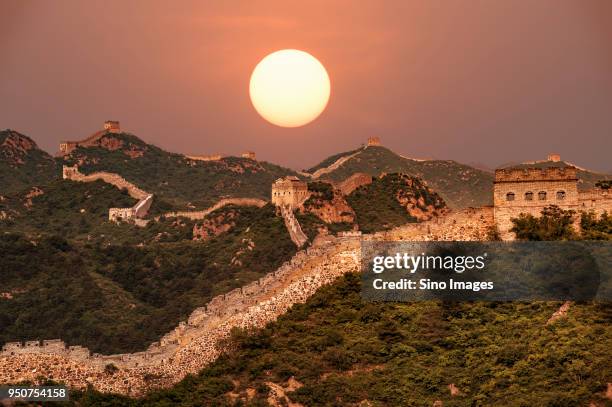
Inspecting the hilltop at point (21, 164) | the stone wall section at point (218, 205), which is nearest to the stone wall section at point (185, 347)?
the stone wall section at point (218, 205)

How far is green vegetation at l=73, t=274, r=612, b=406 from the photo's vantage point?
1542 inches

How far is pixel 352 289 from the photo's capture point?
46.5m

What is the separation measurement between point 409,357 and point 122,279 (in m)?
54.7

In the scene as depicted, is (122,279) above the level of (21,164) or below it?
below

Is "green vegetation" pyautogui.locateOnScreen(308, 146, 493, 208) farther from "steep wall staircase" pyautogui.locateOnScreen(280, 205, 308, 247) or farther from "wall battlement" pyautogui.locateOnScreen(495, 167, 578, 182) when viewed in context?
"wall battlement" pyautogui.locateOnScreen(495, 167, 578, 182)

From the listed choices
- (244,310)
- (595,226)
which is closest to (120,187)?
(244,310)

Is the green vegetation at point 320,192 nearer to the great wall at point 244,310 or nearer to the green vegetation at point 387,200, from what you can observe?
the green vegetation at point 387,200

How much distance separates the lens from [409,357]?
42469mm

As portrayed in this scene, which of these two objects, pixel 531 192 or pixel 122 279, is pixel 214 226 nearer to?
pixel 122 279

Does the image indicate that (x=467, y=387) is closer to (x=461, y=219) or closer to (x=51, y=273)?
(x=461, y=219)

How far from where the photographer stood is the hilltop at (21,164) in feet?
472

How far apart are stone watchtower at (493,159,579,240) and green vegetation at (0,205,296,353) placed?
31.3m

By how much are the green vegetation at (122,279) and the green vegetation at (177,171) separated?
3747 centimetres

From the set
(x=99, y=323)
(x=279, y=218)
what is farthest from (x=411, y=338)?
(x=279, y=218)
